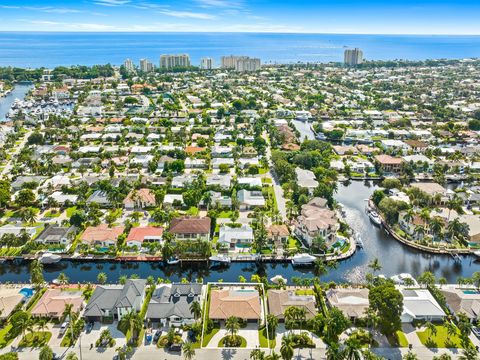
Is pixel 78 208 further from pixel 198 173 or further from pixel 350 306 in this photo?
pixel 350 306

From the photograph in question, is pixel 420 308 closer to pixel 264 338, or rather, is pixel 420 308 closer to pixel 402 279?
pixel 402 279

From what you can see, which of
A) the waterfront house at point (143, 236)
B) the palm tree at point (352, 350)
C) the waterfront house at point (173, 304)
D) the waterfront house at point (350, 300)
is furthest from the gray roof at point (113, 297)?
the palm tree at point (352, 350)

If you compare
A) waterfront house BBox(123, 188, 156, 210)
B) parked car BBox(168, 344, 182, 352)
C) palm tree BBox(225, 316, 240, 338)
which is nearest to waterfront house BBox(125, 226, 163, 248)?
waterfront house BBox(123, 188, 156, 210)

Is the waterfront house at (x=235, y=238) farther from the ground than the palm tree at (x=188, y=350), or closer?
farther from the ground

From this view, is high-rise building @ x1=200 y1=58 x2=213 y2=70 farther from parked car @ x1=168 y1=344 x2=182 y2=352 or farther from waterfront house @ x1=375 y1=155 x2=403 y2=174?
parked car @ x1=168 y1=344 x2=182 y2=352

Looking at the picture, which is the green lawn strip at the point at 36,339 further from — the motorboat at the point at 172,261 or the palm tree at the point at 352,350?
the palm tree at the point at 352,350

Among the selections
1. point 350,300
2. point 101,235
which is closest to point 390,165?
point 350,300
